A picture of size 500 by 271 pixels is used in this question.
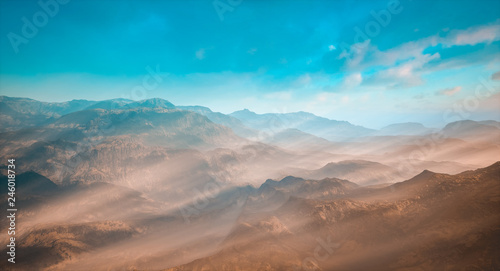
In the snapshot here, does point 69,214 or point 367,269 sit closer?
point 367,269

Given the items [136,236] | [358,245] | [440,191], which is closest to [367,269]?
[358,245]

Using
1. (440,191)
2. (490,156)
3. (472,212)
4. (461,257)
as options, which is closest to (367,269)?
(461,257)

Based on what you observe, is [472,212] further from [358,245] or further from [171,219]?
[171,219]

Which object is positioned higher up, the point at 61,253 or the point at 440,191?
the point at 440,191

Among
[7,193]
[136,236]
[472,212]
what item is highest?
[7,193]

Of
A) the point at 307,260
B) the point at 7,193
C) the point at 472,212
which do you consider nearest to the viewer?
the point at 472,212

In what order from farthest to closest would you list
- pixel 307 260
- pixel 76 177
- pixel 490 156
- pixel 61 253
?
pixel 490 156 < pixel 76 177 < pixel 61 253 < pixel 307 260

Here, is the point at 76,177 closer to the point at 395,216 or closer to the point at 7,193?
the point at 7,193

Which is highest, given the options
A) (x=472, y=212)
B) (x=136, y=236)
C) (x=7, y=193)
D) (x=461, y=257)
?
(x=7, y=193)

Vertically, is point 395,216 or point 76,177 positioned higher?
point 76,177
